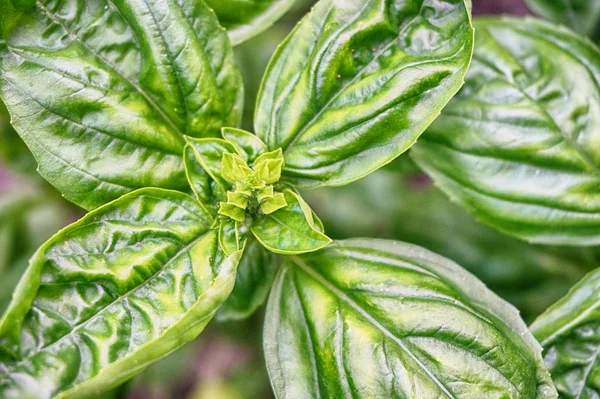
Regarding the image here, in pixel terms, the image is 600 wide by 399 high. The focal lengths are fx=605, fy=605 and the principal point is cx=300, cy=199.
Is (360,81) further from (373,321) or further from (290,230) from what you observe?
(373,321)

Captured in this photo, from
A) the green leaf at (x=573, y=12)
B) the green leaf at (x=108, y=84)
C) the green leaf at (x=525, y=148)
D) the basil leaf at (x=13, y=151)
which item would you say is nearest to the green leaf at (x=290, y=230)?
the green leaf at (x=108, y=84)

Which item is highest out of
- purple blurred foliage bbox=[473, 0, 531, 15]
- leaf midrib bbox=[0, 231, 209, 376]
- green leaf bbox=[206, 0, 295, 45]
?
green leaf bbox=[206, 0, 295, 45]

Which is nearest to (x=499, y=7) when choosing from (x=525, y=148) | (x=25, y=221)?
(x=525, y=148)

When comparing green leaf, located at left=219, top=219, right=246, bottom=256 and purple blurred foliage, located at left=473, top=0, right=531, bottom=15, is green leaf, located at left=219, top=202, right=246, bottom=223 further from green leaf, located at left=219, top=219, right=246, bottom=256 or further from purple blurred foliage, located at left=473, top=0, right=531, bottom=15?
purple blurred foliage, located at left=473, top=0, right=531, bottom=15

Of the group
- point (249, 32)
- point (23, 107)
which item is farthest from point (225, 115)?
point (23, 107)

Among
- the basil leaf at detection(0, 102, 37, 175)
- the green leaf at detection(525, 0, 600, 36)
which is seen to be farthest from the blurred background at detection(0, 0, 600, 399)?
the green leaf at detection(525, 0, 600, 36)

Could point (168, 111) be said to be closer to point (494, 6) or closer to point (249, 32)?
point (249, 32)
